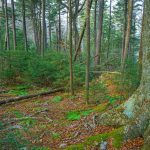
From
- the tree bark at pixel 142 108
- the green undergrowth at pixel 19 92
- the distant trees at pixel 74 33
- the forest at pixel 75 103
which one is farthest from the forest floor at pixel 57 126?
the distant trees at pixel 74 33

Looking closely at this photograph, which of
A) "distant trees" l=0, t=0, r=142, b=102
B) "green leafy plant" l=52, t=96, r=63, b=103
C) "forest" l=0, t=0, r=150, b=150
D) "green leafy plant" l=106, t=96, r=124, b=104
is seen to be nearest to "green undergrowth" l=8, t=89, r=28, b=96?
"forest" l=0, t=0, r=150, b=150

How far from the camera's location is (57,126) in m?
9.87

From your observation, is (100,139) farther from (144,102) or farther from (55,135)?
(55,135)

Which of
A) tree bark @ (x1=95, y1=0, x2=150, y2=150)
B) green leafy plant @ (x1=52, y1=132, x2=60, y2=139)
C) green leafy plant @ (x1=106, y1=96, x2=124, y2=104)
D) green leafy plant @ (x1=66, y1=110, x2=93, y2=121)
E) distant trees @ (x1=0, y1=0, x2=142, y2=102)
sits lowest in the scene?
green leafy plant @ (x1=52, y1=132, x2=60, y2=139)

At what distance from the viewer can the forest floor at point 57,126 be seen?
7148 millimetres

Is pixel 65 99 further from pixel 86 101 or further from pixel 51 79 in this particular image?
pixel 51 79

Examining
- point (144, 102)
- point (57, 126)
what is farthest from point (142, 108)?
point (57, 126)

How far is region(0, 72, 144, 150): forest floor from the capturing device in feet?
23.5

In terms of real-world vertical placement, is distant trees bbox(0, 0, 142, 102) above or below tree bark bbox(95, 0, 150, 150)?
above

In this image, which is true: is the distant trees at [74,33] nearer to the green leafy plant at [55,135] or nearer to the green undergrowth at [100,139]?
the green leafy plant at [55,135]

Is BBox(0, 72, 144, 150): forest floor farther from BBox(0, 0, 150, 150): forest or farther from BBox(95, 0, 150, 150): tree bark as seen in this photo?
BBox(95, 0, 150, 150): tree bark

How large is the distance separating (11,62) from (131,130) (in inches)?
530

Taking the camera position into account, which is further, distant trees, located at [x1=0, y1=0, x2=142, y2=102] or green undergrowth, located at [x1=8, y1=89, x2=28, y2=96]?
green undergrowth, located at [x1=8, y1=89, x2=28, y2=96]

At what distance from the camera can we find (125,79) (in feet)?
35.6
